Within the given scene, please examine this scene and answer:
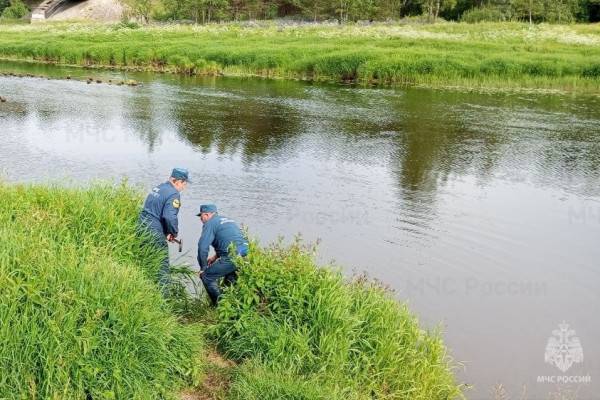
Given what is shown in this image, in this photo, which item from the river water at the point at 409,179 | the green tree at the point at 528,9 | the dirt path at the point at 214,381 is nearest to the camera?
the dirt path at the point at 214,381

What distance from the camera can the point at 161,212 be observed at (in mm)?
9266

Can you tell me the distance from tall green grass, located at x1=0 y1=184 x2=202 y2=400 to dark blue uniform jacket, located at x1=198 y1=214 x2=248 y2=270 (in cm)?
119

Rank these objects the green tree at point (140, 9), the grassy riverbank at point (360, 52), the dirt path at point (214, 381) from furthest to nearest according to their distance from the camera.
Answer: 1. the green tree at point (140, 9)
2. the grassy riverbank at point (360, 52)
3. the dirt path at point (214, 381)

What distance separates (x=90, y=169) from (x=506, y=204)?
39.5 feet

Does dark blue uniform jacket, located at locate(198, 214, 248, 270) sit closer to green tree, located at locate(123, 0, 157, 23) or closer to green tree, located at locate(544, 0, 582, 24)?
green tree, located at locate(544, 0, 582, 24)

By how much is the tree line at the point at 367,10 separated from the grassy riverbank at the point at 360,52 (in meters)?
13.1

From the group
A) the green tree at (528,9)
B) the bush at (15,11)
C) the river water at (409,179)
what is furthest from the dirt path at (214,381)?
the bush at (15,11)

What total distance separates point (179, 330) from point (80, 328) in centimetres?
129

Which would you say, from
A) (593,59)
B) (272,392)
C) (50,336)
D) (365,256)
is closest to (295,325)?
(272,392)

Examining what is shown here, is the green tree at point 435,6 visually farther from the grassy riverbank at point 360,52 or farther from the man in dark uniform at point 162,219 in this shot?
the man in dark uniform at point 162,219

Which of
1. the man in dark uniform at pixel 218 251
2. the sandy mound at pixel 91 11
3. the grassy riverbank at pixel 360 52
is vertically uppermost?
the sandy mound at pixel 91 11

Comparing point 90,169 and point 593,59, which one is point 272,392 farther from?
point 593,59

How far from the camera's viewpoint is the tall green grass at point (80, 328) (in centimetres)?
627

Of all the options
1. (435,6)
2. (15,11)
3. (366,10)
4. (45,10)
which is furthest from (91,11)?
(435,6)
